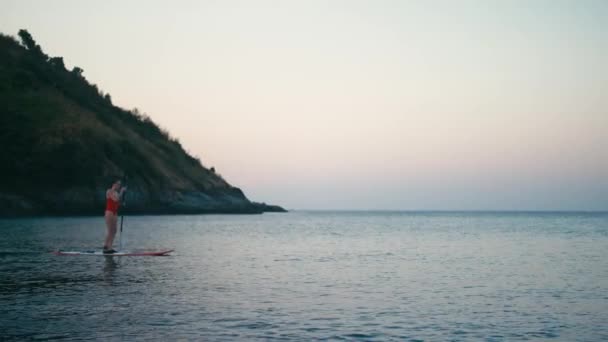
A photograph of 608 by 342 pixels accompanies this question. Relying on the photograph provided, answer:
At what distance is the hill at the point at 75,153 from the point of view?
108 meters

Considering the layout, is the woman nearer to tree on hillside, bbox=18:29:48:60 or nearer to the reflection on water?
the reflection on water

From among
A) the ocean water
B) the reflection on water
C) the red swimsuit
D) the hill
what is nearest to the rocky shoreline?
the hill

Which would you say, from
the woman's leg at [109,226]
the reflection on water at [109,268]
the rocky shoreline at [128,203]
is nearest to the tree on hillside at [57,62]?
the rocky shoreline at [128,203]

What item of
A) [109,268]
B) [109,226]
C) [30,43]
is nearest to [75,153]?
[30,43]

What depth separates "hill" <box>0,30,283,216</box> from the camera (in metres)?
108

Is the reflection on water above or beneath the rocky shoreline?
beneath

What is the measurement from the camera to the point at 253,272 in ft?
87.0

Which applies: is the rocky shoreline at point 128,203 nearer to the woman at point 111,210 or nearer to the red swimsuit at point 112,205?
the woman at point 111,210

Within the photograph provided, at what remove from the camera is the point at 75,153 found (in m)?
114

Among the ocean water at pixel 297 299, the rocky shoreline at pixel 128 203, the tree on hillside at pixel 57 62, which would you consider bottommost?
the ocean water at pixel 297 299

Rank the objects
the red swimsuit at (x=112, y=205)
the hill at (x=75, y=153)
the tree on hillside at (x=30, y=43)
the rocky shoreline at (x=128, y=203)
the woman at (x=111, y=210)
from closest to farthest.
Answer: the woman at (x=111, y=210) → the red swimsuit at (x=112, y=205) → the rocky shoreline at (x=128, y=203) → the hill at (x=75, y=153) → the tree on hillside at (x=30, y=43)

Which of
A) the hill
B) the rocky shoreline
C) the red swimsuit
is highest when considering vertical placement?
the hill

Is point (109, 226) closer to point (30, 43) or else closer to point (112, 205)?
point (112, 205)

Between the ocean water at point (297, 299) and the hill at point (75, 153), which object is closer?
the ocean water at point (297, 299)
